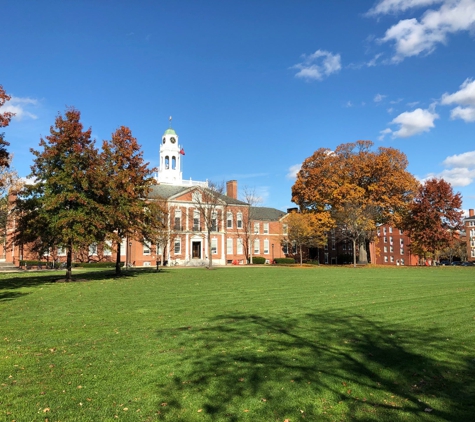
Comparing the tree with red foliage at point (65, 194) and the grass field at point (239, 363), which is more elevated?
the tree with red foliage at point (65, 194)

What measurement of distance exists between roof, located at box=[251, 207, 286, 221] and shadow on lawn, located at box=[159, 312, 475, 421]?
2144 inches

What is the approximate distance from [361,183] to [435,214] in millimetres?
8772

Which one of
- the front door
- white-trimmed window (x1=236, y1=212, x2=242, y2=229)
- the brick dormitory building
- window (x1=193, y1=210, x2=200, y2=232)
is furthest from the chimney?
the front door

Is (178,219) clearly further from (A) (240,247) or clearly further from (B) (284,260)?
(B) (284,260)

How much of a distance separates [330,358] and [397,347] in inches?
64.4

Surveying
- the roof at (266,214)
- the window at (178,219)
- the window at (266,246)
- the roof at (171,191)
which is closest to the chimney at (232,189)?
the roof at (266,214)

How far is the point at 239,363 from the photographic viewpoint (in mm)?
6812

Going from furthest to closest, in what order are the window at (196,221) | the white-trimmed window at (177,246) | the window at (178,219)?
the window at (196,221) → the window at (178,219) → the white-trimmed window at (177,246)

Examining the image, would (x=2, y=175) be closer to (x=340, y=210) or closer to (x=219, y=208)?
(x=219, y=208)

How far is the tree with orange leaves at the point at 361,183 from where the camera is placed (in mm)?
45625

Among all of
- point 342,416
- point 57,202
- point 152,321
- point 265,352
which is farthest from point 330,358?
point 57,202

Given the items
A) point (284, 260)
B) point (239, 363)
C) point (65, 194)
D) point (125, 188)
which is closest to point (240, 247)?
point (284, 260)

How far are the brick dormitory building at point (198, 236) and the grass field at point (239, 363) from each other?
1353 inches

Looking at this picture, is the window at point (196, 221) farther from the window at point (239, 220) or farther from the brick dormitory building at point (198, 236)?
the window at point (239, 220)
